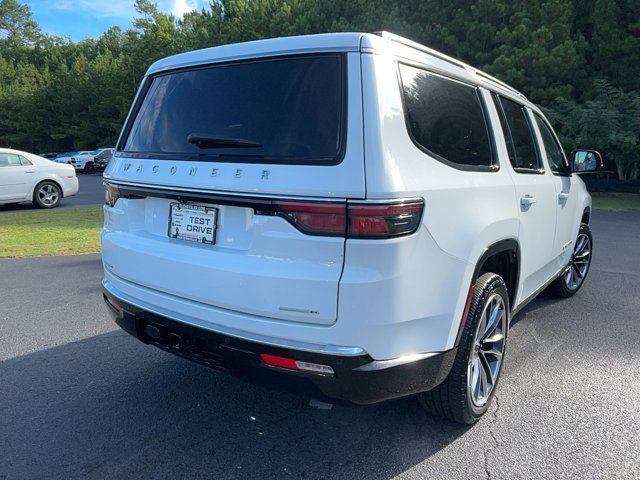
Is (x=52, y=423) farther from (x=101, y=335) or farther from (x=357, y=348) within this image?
(x=357, y=348)

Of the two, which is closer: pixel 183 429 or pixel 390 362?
pixel 390 362

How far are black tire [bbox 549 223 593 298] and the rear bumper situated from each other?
3.31 m

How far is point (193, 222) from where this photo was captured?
2.41 meters

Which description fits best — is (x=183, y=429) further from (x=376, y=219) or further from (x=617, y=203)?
(x=617, y=203)

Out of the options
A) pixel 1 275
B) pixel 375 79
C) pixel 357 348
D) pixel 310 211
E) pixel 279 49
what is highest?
pixel 279 49

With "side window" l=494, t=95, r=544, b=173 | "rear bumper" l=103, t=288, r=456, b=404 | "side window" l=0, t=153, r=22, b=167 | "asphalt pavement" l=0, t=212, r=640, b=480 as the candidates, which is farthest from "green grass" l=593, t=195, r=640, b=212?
"side window" l=0, t=153, r=22, b=167

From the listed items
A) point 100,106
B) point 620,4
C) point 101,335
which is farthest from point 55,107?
point 101,335

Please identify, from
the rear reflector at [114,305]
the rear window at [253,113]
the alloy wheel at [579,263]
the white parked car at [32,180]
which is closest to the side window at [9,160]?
the white parked car at [32,180]

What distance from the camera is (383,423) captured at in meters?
2.86

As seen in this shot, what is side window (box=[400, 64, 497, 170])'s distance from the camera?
230 centimetres

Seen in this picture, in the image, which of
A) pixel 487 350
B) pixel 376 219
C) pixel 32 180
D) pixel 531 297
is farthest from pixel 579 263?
pixel 32 180

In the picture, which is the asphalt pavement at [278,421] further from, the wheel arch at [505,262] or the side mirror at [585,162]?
the side mirror at [585,162]

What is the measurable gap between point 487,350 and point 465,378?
0.49 m

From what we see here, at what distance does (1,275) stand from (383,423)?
553cm
